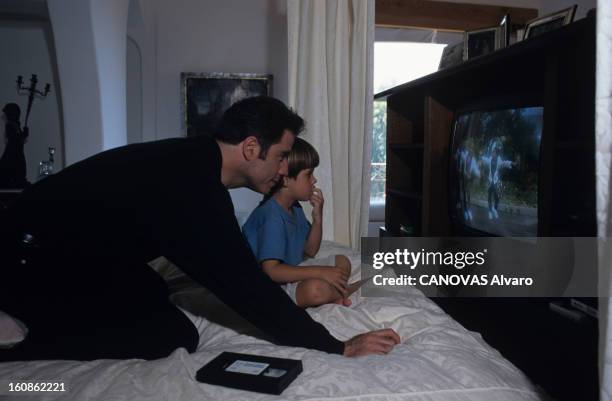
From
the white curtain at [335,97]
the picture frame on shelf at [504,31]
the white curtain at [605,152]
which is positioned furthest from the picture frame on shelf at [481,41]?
the white curtain at [605,152]

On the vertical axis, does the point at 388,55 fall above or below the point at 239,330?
above

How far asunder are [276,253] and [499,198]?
37.9 inches

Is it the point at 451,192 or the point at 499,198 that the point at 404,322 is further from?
the point at 451,192

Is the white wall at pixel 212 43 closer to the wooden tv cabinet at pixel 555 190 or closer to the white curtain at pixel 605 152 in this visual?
the wooden tv cabinet at pixel 555 190

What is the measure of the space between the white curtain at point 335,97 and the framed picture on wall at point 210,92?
1.11 m

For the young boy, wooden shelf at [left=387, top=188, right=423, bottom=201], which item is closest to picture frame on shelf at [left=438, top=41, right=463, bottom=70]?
wooden shelf at [left=387, top=188, right=423, bottom=201]

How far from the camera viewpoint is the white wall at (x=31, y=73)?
410 centimetres

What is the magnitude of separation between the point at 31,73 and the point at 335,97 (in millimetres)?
2681

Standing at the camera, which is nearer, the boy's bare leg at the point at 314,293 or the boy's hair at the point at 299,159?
the boy's bare leg at the point at 314,293

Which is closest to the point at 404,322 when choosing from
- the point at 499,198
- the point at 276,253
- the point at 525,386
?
the point at 525,386

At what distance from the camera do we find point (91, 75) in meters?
2.56

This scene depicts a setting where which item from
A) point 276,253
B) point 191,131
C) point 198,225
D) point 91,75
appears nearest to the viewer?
point 198,225

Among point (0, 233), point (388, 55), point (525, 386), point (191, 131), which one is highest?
point (388, 55)

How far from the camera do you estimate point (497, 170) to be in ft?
6.65
